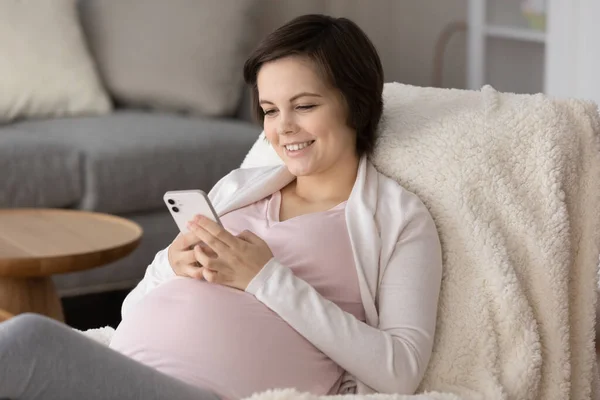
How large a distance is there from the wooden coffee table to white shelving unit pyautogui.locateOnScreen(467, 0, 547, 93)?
1852 millimetres

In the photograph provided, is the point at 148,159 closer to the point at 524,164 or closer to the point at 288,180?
the point at 288,180

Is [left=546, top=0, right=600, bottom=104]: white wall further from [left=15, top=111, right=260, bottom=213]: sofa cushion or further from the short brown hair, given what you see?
the short brown hair

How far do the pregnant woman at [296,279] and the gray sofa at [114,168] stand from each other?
4.92 feet

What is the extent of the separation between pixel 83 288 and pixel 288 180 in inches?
63.3

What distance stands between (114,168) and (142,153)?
0.11m

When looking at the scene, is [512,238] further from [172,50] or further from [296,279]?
[172,50]

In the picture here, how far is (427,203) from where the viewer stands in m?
1.65

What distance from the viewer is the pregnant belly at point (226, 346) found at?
1431 mm

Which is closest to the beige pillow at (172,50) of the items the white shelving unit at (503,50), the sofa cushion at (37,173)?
the sofa cushion at (37,173)

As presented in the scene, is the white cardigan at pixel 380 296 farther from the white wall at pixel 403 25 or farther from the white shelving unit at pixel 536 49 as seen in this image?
the white wall at pixel 403 25

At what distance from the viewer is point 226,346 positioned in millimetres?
1444

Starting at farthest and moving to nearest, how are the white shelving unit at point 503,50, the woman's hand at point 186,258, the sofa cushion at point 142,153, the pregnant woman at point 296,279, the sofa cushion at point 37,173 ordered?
the white shelving unit at point 503,50, the sofa cushion at point 142,153, the sofa cushion at point 37,173, the woman's hand at point 186,258, the pregnant woman at point 296,279

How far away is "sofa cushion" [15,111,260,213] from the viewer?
3.22 m

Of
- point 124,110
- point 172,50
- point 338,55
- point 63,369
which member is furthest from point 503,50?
point 63,369
